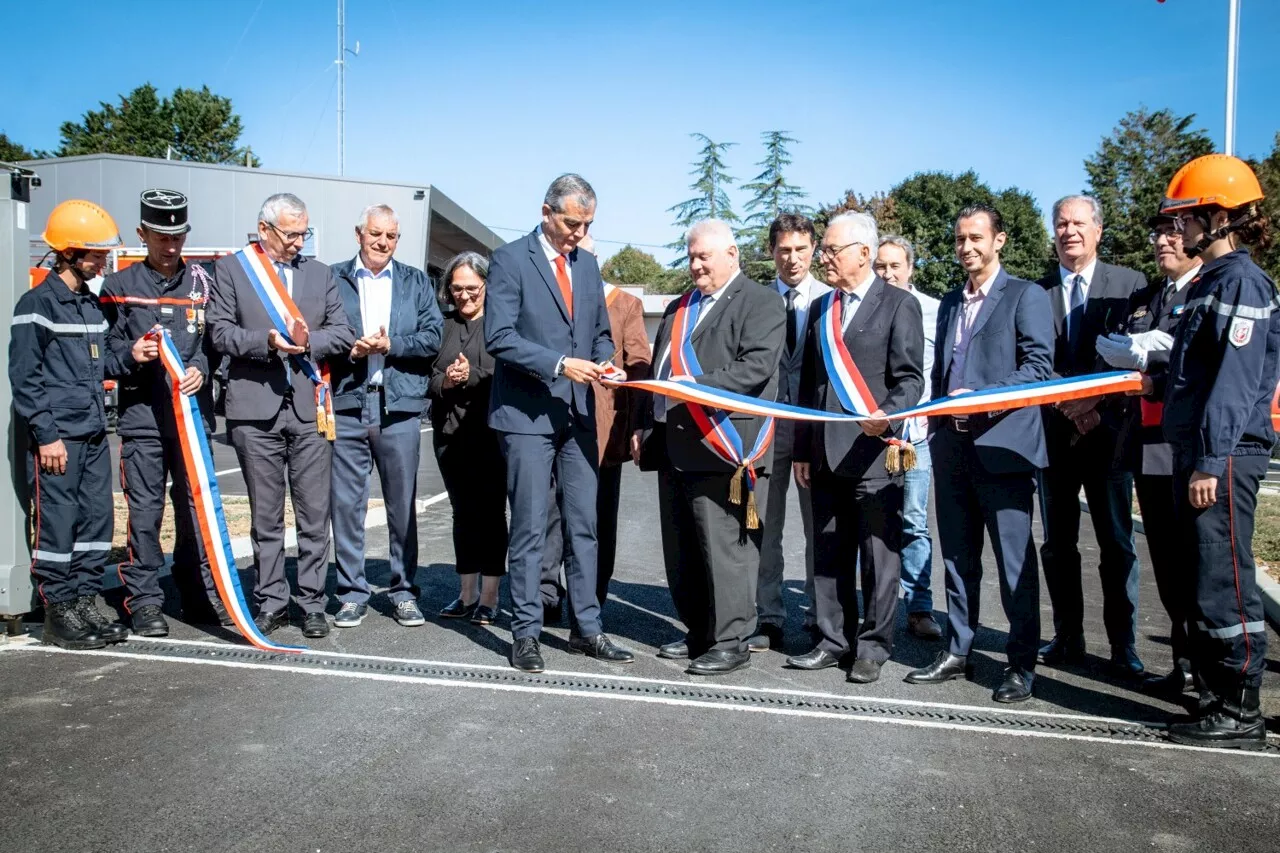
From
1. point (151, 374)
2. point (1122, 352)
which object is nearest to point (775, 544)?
point (1122, 352)

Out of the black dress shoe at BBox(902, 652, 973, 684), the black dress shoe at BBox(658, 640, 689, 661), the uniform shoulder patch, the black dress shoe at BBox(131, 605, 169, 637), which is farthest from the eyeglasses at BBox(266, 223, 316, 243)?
the uniform shoulder patch

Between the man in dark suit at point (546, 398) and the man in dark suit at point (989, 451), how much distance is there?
172 centimetres

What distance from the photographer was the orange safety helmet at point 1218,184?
14.1 feet

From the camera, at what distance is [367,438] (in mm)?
6277

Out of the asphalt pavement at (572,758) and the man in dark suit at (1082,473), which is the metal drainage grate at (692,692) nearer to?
the asphalt pavement at (572,758)

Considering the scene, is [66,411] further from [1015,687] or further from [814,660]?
[1015,687]

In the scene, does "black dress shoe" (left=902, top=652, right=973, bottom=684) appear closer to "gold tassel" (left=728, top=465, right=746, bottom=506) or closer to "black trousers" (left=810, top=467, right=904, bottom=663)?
"black trousers" (left=810, top=467, right=904, bottom=663)

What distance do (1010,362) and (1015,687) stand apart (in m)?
1.50

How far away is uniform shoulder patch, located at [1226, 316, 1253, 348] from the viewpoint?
4.11 metres

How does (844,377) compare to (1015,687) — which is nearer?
(1015,687)

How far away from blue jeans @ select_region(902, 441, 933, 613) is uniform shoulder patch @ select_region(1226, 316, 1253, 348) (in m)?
2.09

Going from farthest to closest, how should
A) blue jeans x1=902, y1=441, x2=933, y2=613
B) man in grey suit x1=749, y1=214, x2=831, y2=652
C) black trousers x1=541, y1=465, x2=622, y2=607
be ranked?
blue jeans x1=902, y1=441, x2=933, y2=613
black trousers x1=541, y1=465, x2=622, y2=607
man in grey suit x1=749, y1=214, x2=831, y2=652

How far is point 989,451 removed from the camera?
16.2 feet

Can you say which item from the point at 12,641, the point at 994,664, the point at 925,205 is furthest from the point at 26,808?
the point at 925,205
